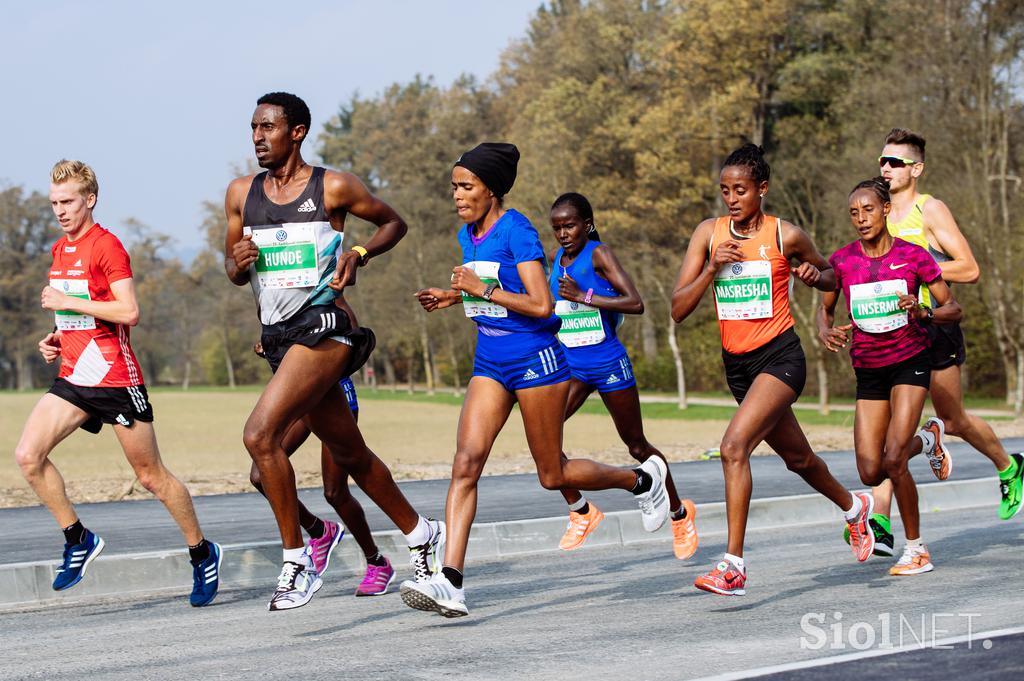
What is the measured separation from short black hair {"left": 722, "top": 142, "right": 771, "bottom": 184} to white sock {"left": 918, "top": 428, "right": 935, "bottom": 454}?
2.41 m

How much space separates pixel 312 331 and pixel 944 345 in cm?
402

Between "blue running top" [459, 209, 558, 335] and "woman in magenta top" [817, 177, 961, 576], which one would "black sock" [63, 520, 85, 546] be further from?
"woman in magenta top" [817, 177, 961, 576]

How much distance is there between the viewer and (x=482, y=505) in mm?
12016

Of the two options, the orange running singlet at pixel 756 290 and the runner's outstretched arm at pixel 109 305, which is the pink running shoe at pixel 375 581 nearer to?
the runner's outstretched arm at pixel 109 305

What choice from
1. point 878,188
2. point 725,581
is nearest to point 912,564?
point 725,581

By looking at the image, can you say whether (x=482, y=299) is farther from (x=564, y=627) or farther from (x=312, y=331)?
(x=564, y=627)

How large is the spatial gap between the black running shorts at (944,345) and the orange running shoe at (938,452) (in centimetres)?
56

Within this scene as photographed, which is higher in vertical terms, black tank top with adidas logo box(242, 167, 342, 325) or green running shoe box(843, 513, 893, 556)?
black tank top with adidas logo box(242, 167, 342, 325)

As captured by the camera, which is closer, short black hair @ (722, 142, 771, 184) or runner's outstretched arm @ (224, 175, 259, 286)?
runner's outstretched arm @ (224, 175, 259, 286)

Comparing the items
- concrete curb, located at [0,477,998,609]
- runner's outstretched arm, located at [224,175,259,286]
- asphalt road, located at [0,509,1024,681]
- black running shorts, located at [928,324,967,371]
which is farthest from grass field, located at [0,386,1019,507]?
black running shorts, located at [928,324,967,371]

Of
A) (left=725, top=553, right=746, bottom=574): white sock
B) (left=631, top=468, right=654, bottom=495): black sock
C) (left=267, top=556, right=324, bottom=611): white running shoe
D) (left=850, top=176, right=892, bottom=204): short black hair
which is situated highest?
(left=850, top=176, right=892, bottom=204): short black hair

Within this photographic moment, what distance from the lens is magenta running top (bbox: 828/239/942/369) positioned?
8047 millimetres

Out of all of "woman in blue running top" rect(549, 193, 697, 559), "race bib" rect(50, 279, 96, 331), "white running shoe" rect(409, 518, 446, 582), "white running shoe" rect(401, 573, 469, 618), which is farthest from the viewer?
"woman in blue running top" rect(549, 193, 697, 559)

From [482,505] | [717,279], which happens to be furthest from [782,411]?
[482,505]
